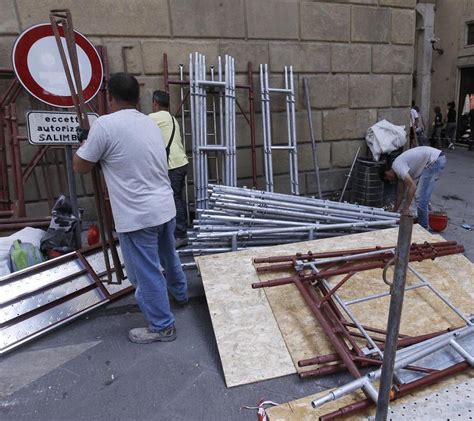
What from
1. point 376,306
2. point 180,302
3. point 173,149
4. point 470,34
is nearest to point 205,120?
point 173,149

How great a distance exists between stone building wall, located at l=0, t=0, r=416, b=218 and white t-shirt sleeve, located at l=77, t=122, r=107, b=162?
2528 mm

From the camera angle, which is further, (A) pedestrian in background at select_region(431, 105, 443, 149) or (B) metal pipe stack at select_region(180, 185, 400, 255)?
(A) pedestrian in background at select_region(431, 105, 443, 149)

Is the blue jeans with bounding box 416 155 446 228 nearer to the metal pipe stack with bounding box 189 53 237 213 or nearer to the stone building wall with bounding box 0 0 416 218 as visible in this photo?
the stone building wall with bounding box 0 0 416 218

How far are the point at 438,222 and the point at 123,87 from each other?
4.17m

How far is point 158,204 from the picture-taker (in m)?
2.50

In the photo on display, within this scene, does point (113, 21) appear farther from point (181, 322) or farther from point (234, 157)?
point (181, 322)

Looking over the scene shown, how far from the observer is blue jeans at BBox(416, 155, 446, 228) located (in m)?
4.57

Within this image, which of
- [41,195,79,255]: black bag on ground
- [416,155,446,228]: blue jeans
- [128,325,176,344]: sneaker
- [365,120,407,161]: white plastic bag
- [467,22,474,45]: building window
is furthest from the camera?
[467,22,474,45]: building window

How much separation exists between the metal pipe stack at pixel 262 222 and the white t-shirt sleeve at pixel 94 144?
149 centimetres

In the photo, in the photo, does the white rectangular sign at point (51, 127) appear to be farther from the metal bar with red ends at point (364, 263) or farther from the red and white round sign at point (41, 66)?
the metal bar with red ends at point (364, 263)

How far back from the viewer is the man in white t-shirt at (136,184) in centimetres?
234

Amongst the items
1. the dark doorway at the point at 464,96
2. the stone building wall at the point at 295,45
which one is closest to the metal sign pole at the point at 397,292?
the stone building wall at the point at 295,45

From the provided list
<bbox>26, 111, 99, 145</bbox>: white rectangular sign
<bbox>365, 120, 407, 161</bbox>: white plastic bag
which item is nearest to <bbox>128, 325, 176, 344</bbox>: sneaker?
<bbox>26, 111, 99, 145</bbox>: white rectangular sign

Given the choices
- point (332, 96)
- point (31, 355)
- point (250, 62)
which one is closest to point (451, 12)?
point (332, 96)
